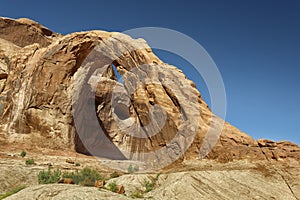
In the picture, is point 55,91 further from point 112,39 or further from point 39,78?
point 112,39

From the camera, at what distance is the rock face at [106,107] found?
22703 mm

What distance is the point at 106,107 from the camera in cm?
4362

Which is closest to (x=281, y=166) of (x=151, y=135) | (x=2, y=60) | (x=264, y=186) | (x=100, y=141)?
(x=264, y=186)

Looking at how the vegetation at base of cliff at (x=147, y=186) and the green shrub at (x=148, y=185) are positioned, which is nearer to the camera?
the vegetation at base of cliff at (x=147, y=186)

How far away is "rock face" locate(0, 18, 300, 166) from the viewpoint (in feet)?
74.5

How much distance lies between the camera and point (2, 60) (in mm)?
47938

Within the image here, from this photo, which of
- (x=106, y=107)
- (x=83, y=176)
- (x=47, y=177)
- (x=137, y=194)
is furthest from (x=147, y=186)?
(x=106, y=107)

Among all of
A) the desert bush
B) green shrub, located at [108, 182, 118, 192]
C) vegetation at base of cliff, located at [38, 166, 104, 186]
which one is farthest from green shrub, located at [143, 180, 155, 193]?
vegetation at base of cliff, located at [38, 166, 104, 186]

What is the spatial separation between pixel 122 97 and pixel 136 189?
31.7m

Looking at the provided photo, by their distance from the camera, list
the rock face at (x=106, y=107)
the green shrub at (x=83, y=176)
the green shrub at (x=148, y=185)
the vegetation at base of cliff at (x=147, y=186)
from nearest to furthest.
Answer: the vegetation at base of cliff at (x=147, y=186) < the green shrub at (x=148, y=185) < the green shrub at (x=83, y=176) < the rock face at (x=106, y=107)

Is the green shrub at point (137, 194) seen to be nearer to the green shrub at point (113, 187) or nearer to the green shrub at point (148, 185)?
the green shrub at point (148, 185)

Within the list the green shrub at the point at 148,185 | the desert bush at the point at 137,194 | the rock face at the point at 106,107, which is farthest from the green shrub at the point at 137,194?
the rock face at the point at 106,107

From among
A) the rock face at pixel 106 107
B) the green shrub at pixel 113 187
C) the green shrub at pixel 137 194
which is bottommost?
the green shrub at pixel 137 194

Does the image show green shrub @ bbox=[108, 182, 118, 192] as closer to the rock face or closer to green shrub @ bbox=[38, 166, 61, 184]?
green shrub @ bbox=[38, 166, 61, 184]
